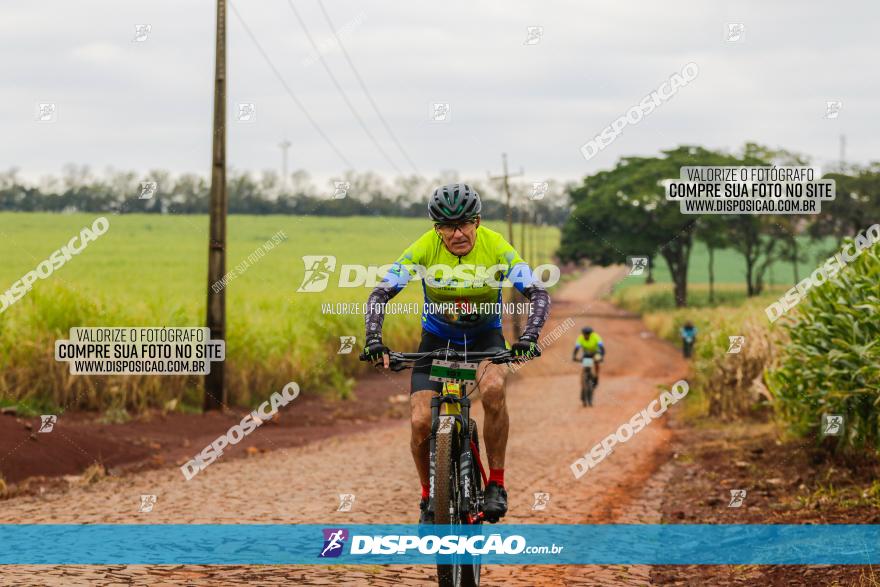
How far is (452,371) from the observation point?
6.55m

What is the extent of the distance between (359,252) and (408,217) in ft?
189

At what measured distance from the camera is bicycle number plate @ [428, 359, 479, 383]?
6.53 metres

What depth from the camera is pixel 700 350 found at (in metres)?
24.6

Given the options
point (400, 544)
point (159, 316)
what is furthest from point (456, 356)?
point (159, 316)

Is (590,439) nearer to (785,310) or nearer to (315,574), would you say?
(785,310)

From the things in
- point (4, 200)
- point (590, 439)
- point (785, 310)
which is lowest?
point (590, 439)

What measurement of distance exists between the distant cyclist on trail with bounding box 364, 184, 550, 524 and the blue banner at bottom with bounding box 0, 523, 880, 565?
2.67 ft

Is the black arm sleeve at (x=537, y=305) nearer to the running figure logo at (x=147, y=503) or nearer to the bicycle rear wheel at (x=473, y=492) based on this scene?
the bicycle rear wheel at (x=473, y=492)

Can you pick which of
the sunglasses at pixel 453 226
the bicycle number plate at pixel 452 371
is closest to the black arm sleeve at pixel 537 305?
the bicycle number plate at pixel 452 371

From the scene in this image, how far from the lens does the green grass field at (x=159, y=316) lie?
16.9 meters

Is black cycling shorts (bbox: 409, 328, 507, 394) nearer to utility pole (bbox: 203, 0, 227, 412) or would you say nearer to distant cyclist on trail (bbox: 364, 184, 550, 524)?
distant cyclist on trail (bbox: 364, 184, 550, 524)

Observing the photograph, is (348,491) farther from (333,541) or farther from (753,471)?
(753,471)

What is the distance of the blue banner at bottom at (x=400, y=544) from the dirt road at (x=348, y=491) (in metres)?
0.32

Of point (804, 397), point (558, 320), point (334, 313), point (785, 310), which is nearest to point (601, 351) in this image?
point (334, 313)
